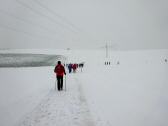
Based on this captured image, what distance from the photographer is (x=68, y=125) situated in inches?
231

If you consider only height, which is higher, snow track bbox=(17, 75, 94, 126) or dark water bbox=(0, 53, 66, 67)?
dark water bbox=(0, 53, 66, 67)

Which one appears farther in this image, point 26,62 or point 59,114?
point 26,62

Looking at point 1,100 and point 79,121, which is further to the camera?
point 1,100

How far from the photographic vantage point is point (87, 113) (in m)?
6.98

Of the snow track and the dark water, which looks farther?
the dark water

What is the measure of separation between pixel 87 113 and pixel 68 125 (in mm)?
1294

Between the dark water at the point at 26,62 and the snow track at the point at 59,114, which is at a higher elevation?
the dark water at the point at 26,62

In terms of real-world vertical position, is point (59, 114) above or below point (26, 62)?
below

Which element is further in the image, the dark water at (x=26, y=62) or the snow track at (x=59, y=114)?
the dark water at (x=26, y=62)

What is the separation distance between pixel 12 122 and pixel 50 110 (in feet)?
5.23

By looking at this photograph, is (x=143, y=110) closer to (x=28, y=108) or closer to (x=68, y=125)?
(x=68, y=125)

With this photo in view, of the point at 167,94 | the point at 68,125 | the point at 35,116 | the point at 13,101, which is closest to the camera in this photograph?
the point at 68,125

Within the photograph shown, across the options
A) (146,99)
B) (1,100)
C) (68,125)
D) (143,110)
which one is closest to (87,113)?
(68,125)

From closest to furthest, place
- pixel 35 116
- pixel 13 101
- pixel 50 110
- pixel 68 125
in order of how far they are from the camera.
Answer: pixel 68 125 → pixel 35 116 → pixel 50 110 → pixel 13 101
